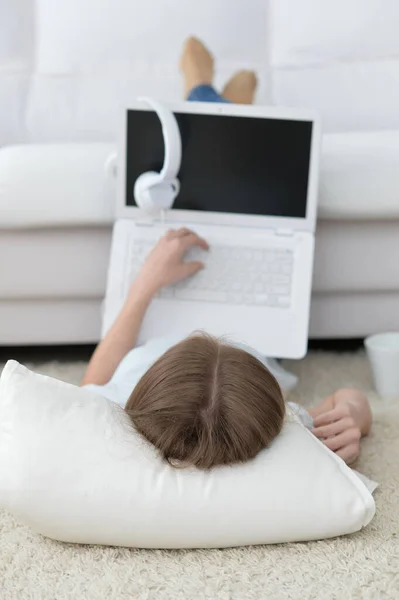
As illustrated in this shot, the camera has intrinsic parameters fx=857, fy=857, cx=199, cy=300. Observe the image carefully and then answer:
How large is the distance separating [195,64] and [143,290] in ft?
2.52

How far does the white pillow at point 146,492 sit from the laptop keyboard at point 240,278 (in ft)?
1.78

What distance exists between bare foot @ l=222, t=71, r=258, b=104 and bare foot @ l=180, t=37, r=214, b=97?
0.05m

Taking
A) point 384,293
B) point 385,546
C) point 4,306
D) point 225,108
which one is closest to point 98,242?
point 4,306

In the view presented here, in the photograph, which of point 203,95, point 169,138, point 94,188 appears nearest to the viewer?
point 169,138

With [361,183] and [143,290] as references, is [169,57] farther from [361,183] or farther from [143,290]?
[143,290]

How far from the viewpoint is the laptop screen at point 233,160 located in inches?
62.2

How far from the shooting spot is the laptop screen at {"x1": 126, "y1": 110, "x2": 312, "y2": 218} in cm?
158

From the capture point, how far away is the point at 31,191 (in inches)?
64.4

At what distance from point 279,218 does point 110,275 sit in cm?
33

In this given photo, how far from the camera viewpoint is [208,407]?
3.37 feet

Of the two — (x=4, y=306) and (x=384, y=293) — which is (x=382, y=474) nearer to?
(x=384, y=293)

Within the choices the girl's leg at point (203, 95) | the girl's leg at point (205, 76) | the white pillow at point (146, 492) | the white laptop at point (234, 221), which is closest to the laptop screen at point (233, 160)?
the white laptop at point (234, 221)

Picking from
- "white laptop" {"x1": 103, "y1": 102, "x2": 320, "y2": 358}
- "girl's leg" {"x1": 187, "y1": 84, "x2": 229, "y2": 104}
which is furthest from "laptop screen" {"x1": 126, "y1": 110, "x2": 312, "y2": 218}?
"girl's leg" {"x1": 187, "y1": 84, "x2": 229, "y2": 104}

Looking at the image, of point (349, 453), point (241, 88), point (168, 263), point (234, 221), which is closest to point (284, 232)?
point (234, 221)
